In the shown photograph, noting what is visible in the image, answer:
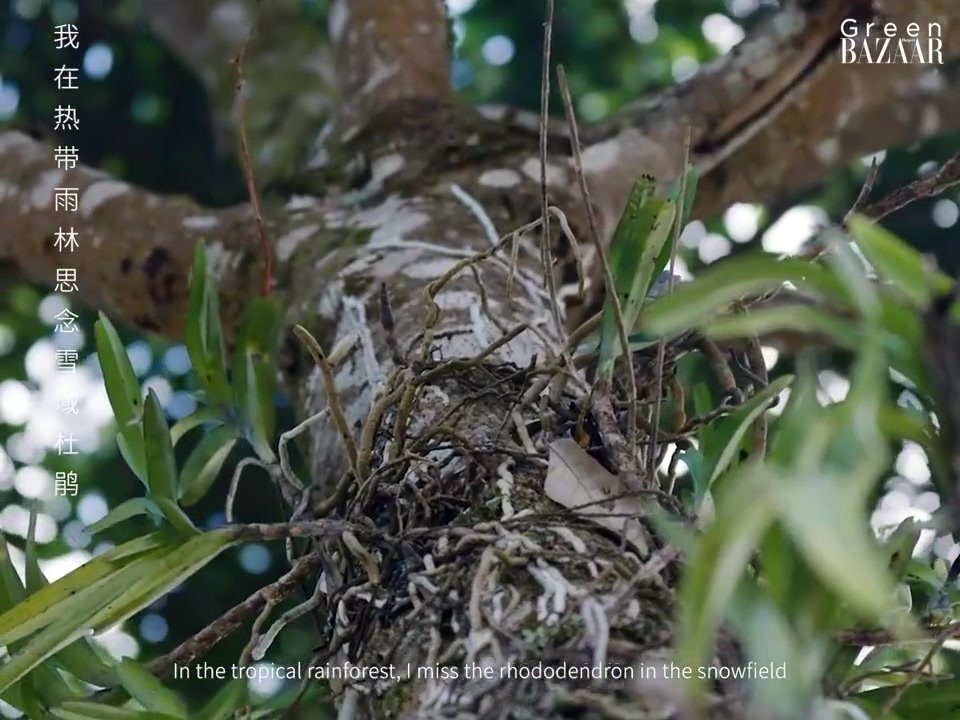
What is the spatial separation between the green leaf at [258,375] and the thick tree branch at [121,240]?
0.18 m

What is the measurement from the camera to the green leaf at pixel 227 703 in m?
0.62

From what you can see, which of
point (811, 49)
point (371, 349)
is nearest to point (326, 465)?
point (371, 349)

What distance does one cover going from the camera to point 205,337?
796mm

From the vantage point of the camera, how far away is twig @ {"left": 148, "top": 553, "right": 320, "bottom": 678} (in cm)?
59

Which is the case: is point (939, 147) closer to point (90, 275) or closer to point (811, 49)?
point (811, 49)

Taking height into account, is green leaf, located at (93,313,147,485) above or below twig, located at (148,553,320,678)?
above

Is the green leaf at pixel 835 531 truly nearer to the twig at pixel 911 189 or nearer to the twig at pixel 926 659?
the twig at pixel 926 659

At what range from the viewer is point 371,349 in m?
0.75

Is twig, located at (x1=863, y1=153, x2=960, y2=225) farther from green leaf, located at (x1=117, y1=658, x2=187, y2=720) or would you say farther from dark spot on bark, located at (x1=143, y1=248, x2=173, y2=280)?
dark spot on bark, located at (x1=143, y1=248, x2=173, y2=280)

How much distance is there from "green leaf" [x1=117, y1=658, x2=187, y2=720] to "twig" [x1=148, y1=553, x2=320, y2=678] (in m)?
0.02

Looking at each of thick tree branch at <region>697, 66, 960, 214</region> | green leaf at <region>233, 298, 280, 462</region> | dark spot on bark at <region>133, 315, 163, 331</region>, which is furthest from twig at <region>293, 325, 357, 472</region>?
thick tree branch at <region>697, 66, 960, 214</region>

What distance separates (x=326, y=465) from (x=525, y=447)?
19cm

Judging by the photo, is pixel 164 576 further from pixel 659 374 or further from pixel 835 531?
pixel 835 531

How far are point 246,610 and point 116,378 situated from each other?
8.5 inches
